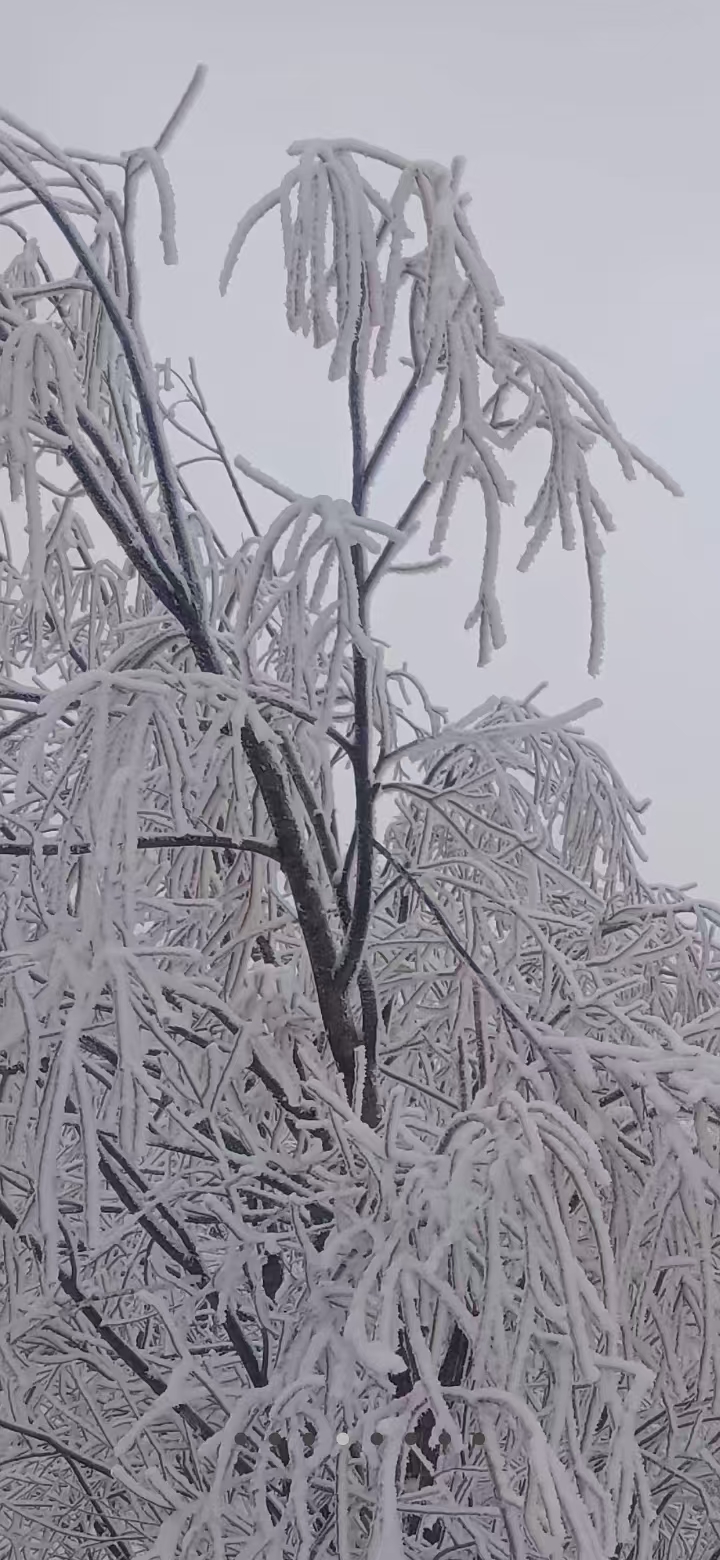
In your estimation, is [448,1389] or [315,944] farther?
[315,944]

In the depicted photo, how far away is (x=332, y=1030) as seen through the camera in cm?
210

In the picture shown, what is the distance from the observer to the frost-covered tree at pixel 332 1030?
1.38 meters

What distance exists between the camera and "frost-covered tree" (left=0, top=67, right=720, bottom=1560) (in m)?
1.38

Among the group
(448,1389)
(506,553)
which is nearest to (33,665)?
(506,553)

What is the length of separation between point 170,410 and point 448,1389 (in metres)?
2.39

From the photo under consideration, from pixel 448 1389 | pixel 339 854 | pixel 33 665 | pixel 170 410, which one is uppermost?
pixel 170 410

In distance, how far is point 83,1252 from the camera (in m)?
2.65

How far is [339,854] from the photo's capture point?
6.96 ft

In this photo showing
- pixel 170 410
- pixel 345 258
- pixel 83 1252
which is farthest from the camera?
pixel 170 410

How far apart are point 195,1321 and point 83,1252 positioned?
0.38 metres

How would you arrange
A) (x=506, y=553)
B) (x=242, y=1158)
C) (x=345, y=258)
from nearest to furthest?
(x=345, y=258)
(x=506, y=553)
(x=242, y=1158)

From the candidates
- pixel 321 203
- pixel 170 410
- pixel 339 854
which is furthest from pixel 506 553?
pixel 170 410

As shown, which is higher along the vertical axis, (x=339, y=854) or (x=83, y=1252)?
(x=339, y=854)

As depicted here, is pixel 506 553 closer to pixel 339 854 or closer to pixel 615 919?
pixel 339 854
